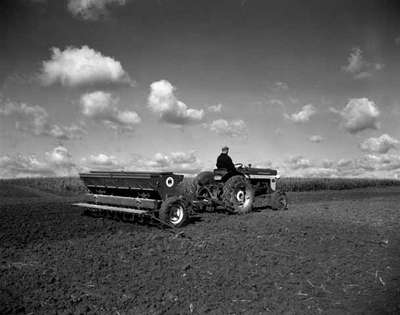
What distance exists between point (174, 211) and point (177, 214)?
14 cm

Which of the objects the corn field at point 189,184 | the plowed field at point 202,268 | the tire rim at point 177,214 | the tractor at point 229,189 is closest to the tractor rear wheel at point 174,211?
the tire rim at point 177,214

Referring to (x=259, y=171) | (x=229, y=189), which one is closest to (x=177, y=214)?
(x=229, y=189)

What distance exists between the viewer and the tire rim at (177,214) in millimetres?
9578

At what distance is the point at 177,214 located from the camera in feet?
31.8

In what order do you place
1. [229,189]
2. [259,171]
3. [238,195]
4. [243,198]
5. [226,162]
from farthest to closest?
1. [259,171]
2. [243,198]
3. [238,195]
4. [226,162]
5. [229,189]

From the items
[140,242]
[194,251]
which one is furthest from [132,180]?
[194,251]

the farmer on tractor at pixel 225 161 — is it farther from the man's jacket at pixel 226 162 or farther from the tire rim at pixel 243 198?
the tire rim at pixel 243 198

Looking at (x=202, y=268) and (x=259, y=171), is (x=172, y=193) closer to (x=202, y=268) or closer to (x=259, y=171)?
(x=202, y=268)

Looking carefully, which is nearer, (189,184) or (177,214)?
(177,214)

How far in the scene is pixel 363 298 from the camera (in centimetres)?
512

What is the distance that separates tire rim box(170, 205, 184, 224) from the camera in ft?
31.4

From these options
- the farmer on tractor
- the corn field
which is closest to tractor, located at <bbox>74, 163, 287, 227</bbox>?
the farmer on tractor

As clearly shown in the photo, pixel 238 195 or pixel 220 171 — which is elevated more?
pixel 220 171

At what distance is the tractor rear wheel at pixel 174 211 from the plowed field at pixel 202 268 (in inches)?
11.1
